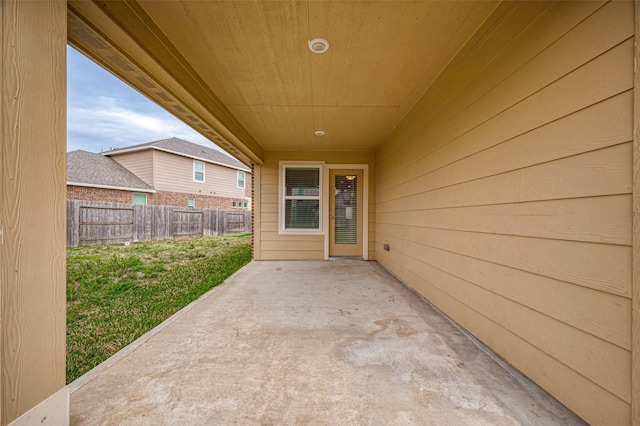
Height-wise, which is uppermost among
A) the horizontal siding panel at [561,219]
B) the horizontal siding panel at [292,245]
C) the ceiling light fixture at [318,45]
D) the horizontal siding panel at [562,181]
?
the ceiling light fixture at [318,45]

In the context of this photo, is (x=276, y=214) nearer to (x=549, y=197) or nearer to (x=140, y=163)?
(x=549, y=197)

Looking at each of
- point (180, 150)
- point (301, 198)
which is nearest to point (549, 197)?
point (301, 198)

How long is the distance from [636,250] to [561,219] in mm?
330

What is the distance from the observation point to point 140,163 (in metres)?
11.6

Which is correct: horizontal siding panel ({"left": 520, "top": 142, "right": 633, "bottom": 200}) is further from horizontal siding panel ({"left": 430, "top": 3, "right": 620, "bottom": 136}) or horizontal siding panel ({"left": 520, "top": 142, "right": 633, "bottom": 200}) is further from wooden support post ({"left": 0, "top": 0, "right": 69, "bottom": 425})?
wooden support post ({"left": 0, "top": 0, "right": 69, "bottom": 425})

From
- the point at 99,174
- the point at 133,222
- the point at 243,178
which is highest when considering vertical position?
the point at 243,178

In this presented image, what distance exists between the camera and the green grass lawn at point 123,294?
2.00m

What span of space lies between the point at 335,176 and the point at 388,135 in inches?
60.5

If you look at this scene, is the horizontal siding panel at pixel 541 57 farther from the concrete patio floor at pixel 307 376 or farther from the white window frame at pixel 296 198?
the white window frame at pixel 296 198

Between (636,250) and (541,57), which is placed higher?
(541,57)

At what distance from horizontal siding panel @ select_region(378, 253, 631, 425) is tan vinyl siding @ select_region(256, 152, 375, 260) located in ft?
11.7

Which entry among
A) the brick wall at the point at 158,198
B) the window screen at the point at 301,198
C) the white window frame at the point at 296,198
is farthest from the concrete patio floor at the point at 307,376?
the brick wall at the point at 158,198

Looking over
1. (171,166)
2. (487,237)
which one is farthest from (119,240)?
(487,237)

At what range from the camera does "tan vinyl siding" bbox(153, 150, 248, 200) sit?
1148 centimetres
